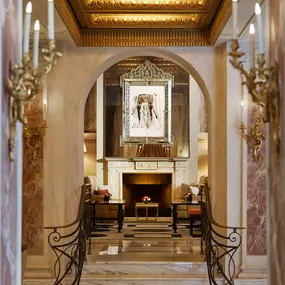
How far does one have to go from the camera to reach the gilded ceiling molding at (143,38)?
7938 millimetres

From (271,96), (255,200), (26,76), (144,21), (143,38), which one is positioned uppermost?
(144,21)

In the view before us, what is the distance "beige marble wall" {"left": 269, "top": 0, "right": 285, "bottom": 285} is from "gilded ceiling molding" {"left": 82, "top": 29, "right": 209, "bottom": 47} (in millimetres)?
4221

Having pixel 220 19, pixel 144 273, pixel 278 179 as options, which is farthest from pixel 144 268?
pixel 278 179

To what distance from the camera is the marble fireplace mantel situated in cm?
1648

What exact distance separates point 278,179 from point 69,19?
4114mm

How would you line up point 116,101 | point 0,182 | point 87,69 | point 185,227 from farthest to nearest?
point 116,101 < point 185,227 < point 87,69 < point 0,182

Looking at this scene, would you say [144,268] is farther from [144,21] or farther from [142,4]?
[142,4]

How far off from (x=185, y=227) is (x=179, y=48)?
267 inches

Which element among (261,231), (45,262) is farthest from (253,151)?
(45,262)

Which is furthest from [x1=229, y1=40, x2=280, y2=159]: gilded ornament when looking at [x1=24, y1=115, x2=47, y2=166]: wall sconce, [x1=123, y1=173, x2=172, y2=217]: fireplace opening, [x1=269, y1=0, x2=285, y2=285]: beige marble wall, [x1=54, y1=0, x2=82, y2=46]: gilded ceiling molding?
[x1=123, y1=173, x2=172, y2=217]: fireplace opening

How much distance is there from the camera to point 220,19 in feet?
22.5

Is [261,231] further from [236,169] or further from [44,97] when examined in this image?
[44,97]

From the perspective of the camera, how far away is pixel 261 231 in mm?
7590

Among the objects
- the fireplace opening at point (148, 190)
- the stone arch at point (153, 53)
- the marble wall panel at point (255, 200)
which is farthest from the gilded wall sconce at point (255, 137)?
the fireplace opening at point (148, 190)
